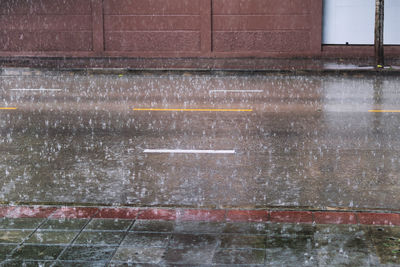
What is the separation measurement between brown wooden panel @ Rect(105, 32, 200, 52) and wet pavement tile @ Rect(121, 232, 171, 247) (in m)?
19.2

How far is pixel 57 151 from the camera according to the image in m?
9.27

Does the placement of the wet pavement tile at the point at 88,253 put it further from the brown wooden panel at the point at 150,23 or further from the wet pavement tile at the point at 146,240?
the brown wooden panel at the point at 150,23

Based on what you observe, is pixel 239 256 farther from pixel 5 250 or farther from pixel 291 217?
pixel 5 250

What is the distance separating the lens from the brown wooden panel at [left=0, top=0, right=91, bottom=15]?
24.4m

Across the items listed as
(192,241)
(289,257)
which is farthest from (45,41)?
(289,257)

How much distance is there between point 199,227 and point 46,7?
20.6 m

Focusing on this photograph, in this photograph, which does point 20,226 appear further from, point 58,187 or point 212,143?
point 212,143

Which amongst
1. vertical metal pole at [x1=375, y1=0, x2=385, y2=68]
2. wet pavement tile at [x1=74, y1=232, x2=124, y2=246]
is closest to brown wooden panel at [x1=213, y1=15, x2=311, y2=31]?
vertical metal pole at [x1=375, y1=0, x2=385, y2=68]

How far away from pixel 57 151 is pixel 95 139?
907 mm

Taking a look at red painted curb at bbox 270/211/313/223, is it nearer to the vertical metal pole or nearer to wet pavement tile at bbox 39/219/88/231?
wet pavement tile at bbox 39/219/88/231

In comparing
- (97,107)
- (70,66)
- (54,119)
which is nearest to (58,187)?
(54,119)

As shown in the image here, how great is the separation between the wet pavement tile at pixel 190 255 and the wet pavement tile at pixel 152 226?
0.48 meters

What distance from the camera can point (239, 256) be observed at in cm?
501

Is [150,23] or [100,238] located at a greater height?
[150,23]
